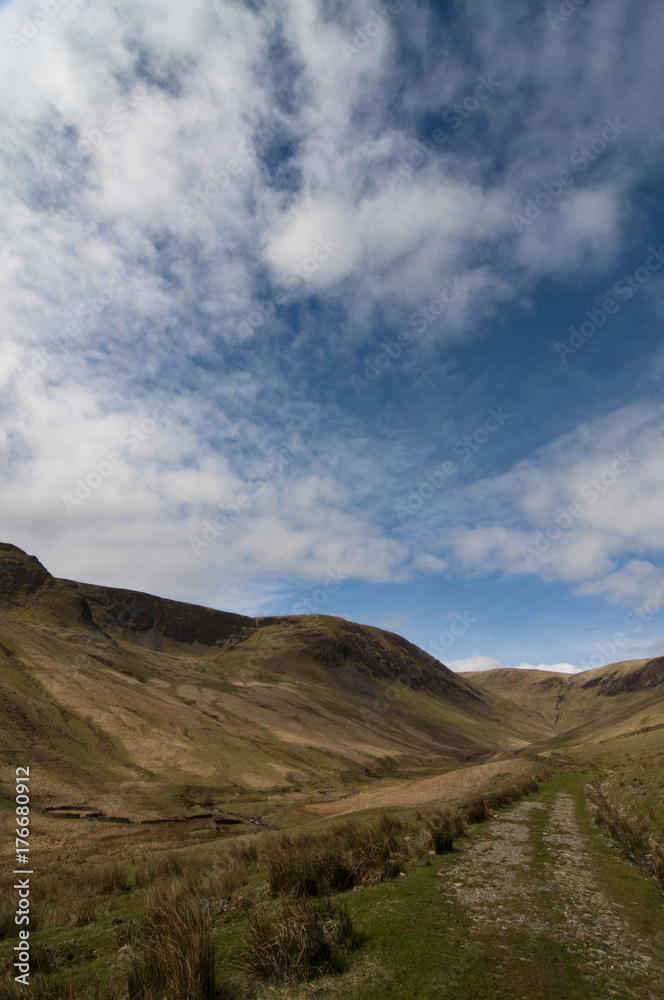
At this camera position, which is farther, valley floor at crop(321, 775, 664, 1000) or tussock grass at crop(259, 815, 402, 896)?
tussock grass at crop(259, 815, 402, 896)

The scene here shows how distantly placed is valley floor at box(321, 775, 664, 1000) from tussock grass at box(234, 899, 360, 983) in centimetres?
45

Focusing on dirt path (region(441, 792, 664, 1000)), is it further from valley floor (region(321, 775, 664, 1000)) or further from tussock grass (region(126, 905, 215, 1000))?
tussock grass (region(126, 905, 215, 1000))

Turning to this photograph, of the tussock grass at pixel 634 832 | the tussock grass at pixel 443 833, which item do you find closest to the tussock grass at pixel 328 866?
the tussock grass at pixel 443 833

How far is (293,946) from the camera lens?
6.53 meters

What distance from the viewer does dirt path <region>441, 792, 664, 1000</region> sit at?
6.66 m

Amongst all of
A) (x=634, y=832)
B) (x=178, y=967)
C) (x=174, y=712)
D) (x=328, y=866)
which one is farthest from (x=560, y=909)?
(x=174, y=712)

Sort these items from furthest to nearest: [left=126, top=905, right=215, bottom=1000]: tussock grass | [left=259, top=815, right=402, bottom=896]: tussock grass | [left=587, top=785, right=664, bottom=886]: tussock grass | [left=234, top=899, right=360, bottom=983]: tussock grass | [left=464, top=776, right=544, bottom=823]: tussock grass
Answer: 1. [left=464, top=776, right=544, bottom=823]: tussock grass
2. [left=587, top=785, right=664, bottom=886]: tussock grass
3. [left=259, top=815, right=402, bottom=896]: tussock grass
4. [left=234, top=899, right=360, bottom=983]: tussock grass
5. [left=126, top=905, right=215, bottom=1000]: tussock grass

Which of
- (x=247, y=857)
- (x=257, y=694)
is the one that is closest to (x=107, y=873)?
(x=247, y=857)

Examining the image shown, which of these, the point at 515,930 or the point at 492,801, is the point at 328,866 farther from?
the point at 492,801

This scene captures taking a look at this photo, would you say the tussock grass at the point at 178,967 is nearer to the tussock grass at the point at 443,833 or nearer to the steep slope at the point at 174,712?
the tussock grass at the point at 443,833

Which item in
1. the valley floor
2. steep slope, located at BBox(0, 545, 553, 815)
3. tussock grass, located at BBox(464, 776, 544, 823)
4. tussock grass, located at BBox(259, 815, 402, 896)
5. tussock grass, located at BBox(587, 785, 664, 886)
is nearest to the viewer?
the valley floor

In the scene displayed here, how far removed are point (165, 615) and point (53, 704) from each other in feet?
492

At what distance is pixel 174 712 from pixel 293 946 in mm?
70937

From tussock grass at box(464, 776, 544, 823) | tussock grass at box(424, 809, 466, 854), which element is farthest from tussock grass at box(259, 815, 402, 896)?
tussock grass at box(464, 776, 544, 823)
